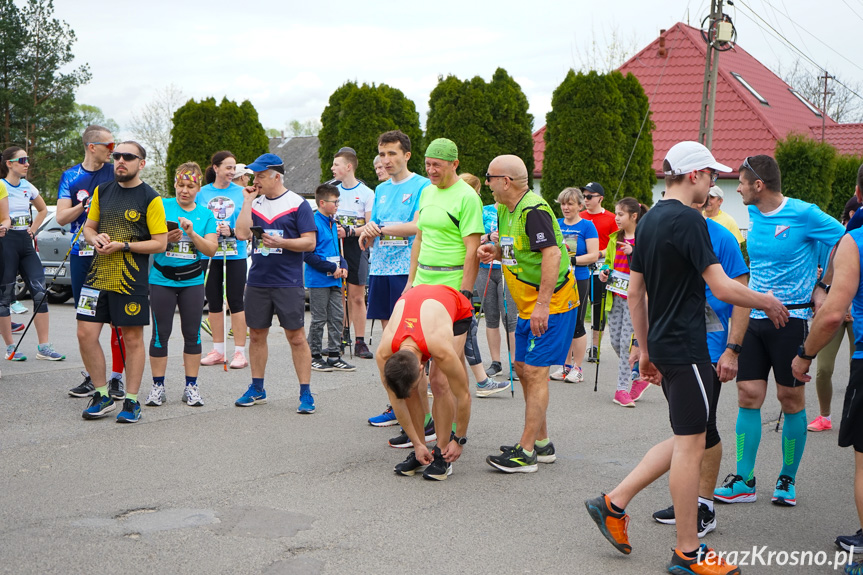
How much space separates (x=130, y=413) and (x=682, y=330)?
444 centimetres

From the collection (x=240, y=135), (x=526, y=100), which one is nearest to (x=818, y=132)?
(x=526, y=100)

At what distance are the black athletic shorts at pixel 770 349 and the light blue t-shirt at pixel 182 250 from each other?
4561mm

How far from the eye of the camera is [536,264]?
19.1 feet

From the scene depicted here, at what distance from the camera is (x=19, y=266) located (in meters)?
9.48

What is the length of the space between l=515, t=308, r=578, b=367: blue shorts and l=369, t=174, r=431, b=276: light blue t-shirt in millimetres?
1818

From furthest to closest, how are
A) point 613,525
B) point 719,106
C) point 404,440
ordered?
1. point 719,106
2. point 404,440
3. point 613,525

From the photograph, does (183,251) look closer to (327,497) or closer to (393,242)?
(393,242)

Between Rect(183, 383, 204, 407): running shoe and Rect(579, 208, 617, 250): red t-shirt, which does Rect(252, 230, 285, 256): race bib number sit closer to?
Rect(183, 383, 204, 407): running shoe

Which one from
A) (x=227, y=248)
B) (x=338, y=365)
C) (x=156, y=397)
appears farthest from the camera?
(x=338, y=365)

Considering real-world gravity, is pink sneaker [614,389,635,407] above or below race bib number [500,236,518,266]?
below

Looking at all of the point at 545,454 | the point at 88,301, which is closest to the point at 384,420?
the point at 545,454

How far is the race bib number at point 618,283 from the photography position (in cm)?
871

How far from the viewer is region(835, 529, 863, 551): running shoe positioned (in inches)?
172

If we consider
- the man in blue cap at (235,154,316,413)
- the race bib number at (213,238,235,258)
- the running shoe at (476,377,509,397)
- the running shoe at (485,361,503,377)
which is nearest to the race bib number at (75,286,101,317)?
the man in blue cap at (235,154,316,413)
